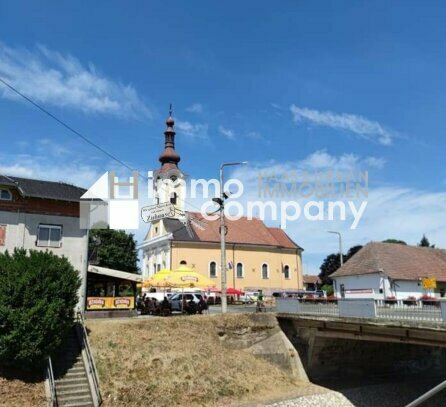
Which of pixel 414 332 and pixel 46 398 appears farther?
pixel 414 332

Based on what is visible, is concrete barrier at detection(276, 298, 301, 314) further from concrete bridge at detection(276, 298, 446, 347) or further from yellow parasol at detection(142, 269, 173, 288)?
yellow parasol at detection(142, 269, 173, 288)

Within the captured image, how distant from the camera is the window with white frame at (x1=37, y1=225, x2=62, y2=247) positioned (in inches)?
988

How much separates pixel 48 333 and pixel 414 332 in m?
15.4

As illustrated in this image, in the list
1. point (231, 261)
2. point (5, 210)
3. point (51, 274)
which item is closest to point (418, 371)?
point (51, 274)

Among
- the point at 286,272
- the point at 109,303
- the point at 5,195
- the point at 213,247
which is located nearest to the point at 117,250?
the point at 213,247

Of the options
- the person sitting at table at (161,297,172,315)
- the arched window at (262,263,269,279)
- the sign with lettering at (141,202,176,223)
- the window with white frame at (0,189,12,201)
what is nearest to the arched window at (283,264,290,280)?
the arched window at (262,263,269,279)

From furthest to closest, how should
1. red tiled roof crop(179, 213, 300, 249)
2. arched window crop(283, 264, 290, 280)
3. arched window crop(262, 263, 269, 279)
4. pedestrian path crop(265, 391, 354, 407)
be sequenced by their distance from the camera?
1. arched window crop(283, 264, 290, 280)
2. arched window crop(262, 263, 269, 279)
3. red tiled roof crop(179, 213, 300, 249)
4. pedestrian path crop(265, 391, 354, 407)

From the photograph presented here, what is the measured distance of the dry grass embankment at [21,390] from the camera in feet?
54.0

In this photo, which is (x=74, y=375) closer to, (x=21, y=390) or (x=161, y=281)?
(x=21, y=390)

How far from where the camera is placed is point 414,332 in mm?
20062

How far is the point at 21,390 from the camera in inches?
670

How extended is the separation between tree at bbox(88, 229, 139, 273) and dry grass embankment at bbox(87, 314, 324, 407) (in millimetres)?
40923

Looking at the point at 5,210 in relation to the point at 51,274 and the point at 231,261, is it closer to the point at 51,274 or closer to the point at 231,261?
the point at 51,274

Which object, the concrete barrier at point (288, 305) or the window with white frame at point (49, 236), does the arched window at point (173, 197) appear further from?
the window with white frame at point (49, 236)
